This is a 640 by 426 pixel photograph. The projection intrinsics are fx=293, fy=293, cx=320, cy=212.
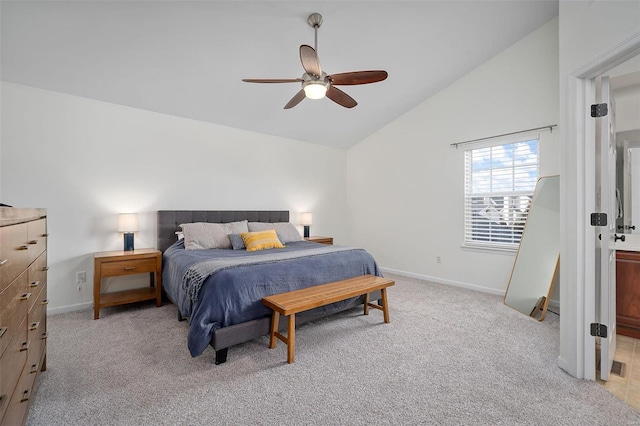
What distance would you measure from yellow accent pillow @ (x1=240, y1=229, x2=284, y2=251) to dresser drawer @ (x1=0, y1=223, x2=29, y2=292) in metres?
2.39

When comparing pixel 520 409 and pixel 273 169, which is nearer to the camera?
pixel 520 409

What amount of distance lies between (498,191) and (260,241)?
3.31 m

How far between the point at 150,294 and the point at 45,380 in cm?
153

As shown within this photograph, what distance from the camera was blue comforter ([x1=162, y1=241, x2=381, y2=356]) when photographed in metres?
2.26

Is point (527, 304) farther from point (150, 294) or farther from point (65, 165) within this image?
point (65, 165)

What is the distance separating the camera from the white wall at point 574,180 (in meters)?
1.96

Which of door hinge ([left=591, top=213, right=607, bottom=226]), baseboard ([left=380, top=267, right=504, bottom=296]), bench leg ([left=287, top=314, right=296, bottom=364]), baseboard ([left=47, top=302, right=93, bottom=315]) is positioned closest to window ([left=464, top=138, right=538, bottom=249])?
baseboard ([left=380, top=267, right=504, bottom=296])

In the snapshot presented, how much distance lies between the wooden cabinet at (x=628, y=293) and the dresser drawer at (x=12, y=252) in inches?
165

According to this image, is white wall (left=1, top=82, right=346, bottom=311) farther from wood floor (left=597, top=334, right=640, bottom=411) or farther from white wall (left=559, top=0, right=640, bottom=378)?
wood floor (left=597, top=334, right=640, bottom=411)

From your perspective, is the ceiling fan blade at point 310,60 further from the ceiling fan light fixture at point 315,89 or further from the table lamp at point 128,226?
the table lamp at point 128,226

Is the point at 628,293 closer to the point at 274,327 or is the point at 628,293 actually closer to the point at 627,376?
the point at 627,376

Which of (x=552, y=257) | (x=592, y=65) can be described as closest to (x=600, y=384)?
(x=552, y=257)

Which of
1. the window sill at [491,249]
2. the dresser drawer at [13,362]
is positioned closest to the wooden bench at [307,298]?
the dresser drawer at [13,362]

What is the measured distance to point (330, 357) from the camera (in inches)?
92.1
